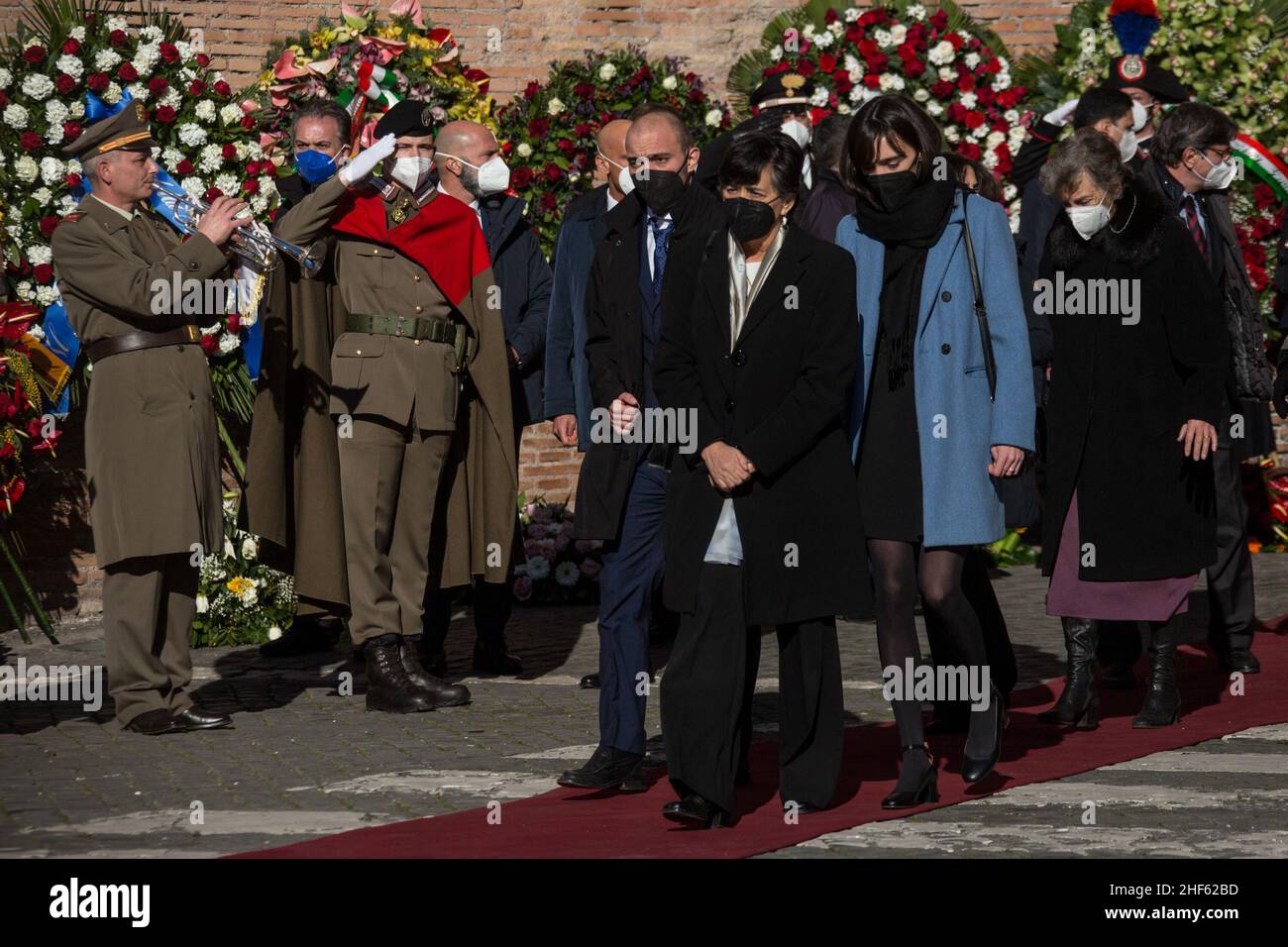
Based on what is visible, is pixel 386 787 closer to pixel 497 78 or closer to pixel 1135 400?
pixel 1135 400

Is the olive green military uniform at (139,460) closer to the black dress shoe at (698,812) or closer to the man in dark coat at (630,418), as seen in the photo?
the man in dark coat at (630,418)

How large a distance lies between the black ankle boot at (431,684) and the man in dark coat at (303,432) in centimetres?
40

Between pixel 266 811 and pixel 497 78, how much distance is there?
7448 mm

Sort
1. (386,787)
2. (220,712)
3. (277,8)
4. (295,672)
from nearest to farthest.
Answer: (386,787)
(220,712)
(295,672)
(277,8)

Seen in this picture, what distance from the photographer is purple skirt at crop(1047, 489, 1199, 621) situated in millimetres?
7566

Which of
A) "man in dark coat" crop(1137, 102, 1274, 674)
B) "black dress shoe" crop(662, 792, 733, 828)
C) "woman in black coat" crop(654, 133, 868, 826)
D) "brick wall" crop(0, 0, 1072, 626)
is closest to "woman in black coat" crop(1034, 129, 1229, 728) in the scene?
"man in dark coat" crop(1137, 102, 1274, 674)

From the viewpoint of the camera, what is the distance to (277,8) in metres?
11.9

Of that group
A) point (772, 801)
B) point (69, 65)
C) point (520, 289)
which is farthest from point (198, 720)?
point (69, 65)

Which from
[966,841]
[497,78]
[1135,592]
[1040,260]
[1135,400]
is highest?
[497,78]

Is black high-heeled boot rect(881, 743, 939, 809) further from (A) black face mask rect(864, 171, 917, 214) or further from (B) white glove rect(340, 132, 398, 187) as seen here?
(B) white glove rect(340, 132, 398, 187)

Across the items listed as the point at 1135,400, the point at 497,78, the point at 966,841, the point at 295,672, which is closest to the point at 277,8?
the point at 497,78

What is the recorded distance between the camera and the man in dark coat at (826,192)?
9.46m

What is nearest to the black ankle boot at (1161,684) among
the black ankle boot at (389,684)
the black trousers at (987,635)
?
the black trousers at (987,635)

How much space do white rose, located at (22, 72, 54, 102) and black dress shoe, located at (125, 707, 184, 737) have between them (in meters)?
4.01
